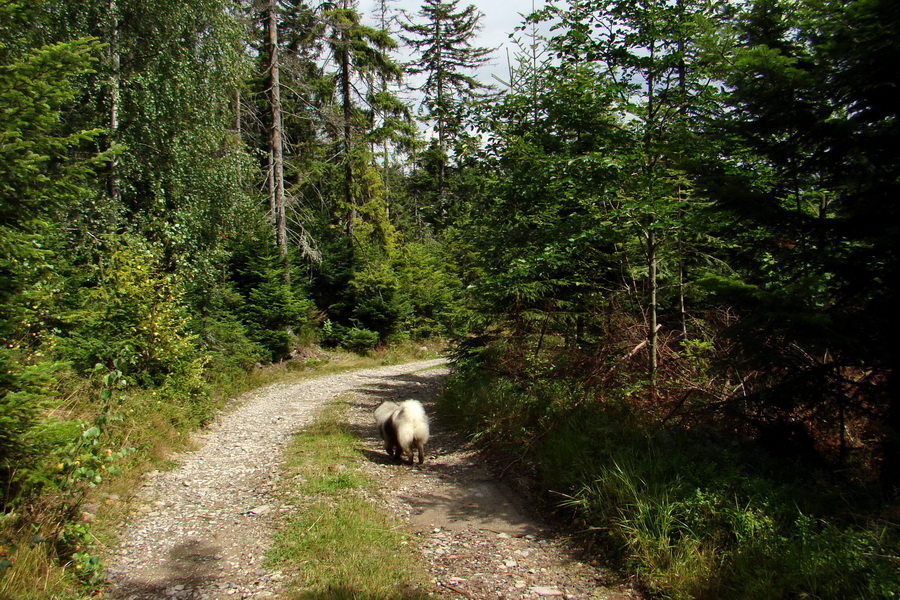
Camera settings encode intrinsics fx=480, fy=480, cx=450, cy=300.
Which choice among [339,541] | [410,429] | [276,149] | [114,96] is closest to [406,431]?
[410,429]

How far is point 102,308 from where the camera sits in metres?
8.55

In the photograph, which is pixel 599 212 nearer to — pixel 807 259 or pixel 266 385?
pixel 807 259

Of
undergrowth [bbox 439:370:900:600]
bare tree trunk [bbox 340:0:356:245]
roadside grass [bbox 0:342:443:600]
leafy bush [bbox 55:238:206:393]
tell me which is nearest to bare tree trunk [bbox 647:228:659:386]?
undergrowth [bbox 439:370:900:600]

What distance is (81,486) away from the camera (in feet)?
16.6

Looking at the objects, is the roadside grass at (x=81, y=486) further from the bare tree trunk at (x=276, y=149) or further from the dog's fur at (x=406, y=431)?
the bare tree trunk at (x=276, y=149)

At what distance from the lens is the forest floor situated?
4254 mm

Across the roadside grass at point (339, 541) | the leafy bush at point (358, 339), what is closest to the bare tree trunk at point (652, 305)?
the roadside grass at point (339, 541)

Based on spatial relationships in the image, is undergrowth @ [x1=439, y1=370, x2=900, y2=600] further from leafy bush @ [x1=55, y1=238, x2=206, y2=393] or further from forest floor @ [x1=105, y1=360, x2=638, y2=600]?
leafy bush @ [x1=55, y1=238, x2=206, y2=393]

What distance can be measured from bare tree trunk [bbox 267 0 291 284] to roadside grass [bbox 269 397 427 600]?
40.4 feet

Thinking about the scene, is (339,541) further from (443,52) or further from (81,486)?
(443,52)

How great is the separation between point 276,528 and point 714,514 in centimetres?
439

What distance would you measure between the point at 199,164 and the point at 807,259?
41.9ft

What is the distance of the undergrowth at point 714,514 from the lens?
3266 mm

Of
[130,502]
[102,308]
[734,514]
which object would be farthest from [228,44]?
[734,514]
